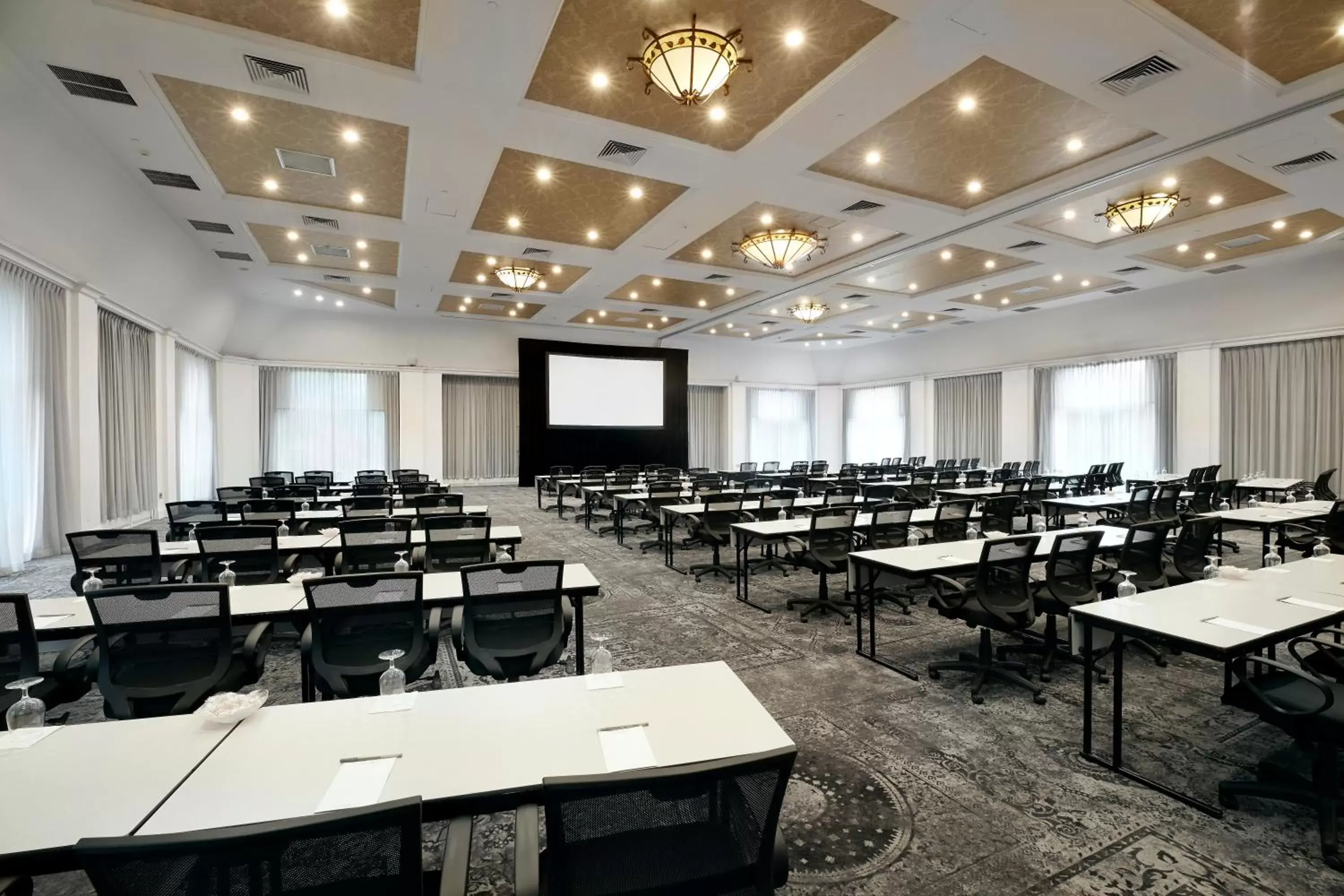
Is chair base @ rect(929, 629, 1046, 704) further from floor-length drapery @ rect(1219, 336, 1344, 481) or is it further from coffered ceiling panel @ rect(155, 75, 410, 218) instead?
floor-length drapery @ rect(1219, 336, 1344, 481)

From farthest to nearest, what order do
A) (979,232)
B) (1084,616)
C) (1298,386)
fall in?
(1298,386)
(979,232)
(1084,616)

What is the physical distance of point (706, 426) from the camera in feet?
70.8

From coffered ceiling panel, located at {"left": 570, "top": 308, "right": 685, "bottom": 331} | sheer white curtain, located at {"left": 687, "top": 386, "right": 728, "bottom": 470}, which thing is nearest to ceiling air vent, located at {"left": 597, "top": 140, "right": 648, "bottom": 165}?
coffered ceiling panel, located at {"left": 570, "top": 308, "right": 685, "bottom": 331}

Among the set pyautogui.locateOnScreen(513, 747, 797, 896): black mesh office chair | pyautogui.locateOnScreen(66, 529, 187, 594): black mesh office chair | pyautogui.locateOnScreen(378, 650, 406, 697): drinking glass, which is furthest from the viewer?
pyautogui.locateOnScreen(66, 529, 187, 594): black mesh office chair

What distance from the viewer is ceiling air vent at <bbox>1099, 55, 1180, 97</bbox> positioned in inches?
204

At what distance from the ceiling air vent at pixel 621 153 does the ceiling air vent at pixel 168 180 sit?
537 centimetres

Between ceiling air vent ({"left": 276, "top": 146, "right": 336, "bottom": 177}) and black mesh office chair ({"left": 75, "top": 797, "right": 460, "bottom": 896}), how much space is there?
8.10m

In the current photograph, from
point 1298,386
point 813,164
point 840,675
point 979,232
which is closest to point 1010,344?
point 1298,386

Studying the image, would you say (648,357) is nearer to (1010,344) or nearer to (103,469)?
(1010,344)

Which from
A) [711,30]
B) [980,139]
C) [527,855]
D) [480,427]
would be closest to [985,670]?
[527,855]

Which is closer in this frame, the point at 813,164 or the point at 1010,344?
the point at 813,164

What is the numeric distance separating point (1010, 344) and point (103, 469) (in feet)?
65.0

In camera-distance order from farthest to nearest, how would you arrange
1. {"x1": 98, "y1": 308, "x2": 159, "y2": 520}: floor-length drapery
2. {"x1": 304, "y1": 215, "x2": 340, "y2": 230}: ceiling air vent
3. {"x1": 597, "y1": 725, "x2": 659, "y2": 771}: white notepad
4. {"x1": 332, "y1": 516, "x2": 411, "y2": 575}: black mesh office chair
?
{"x1": 304, "y1": 215, "x2": 340, "y2": 230}: ceiling air vent → {"x1": 98, "y1": 308, "x2": 159, "y2": 520}: floor-length drapery → {"x1": 332, "y1": 516, "x2": 411, "y2": 575}: black mesh office chair → {"x1": 597, "y1": 725, "x2": 659, "y2": 771}: white notepad

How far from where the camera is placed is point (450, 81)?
547 centimetres
